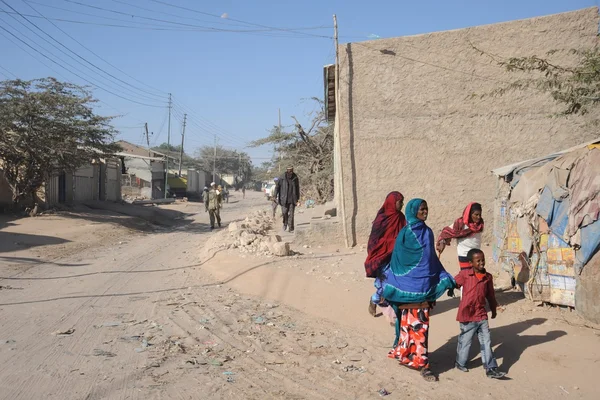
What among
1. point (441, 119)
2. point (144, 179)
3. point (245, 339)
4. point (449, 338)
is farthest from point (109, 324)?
point (144, 179)

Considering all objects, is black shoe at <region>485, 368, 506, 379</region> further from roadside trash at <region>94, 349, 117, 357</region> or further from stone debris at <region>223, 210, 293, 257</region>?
stone debris at <region>223, 210, 293, 257</region>

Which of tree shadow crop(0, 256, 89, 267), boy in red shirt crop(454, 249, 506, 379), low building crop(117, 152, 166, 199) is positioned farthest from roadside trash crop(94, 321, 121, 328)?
low building crop(117, 152, 166, 199)

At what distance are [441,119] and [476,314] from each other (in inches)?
259

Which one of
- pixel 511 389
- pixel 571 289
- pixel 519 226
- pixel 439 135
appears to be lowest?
pixel 511 389

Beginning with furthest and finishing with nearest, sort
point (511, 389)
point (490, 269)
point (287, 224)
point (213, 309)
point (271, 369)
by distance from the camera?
point (287, 224) < point (490, 269) < point (213, 309) < point (271, 369) < point (511, 389)

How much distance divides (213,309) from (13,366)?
273 centimetres

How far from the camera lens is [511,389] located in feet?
14.0

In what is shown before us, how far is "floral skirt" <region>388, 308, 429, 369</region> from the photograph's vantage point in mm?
4543

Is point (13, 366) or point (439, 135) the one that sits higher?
point (439, 135)

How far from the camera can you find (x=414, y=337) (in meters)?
4.61

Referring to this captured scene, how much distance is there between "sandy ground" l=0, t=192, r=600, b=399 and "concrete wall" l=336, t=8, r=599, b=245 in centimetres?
165

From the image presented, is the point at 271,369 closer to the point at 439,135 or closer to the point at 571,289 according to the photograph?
the point at 571,289

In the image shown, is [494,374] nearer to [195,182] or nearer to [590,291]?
[590,291]

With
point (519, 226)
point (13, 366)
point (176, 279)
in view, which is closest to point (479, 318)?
point (519, 226)
